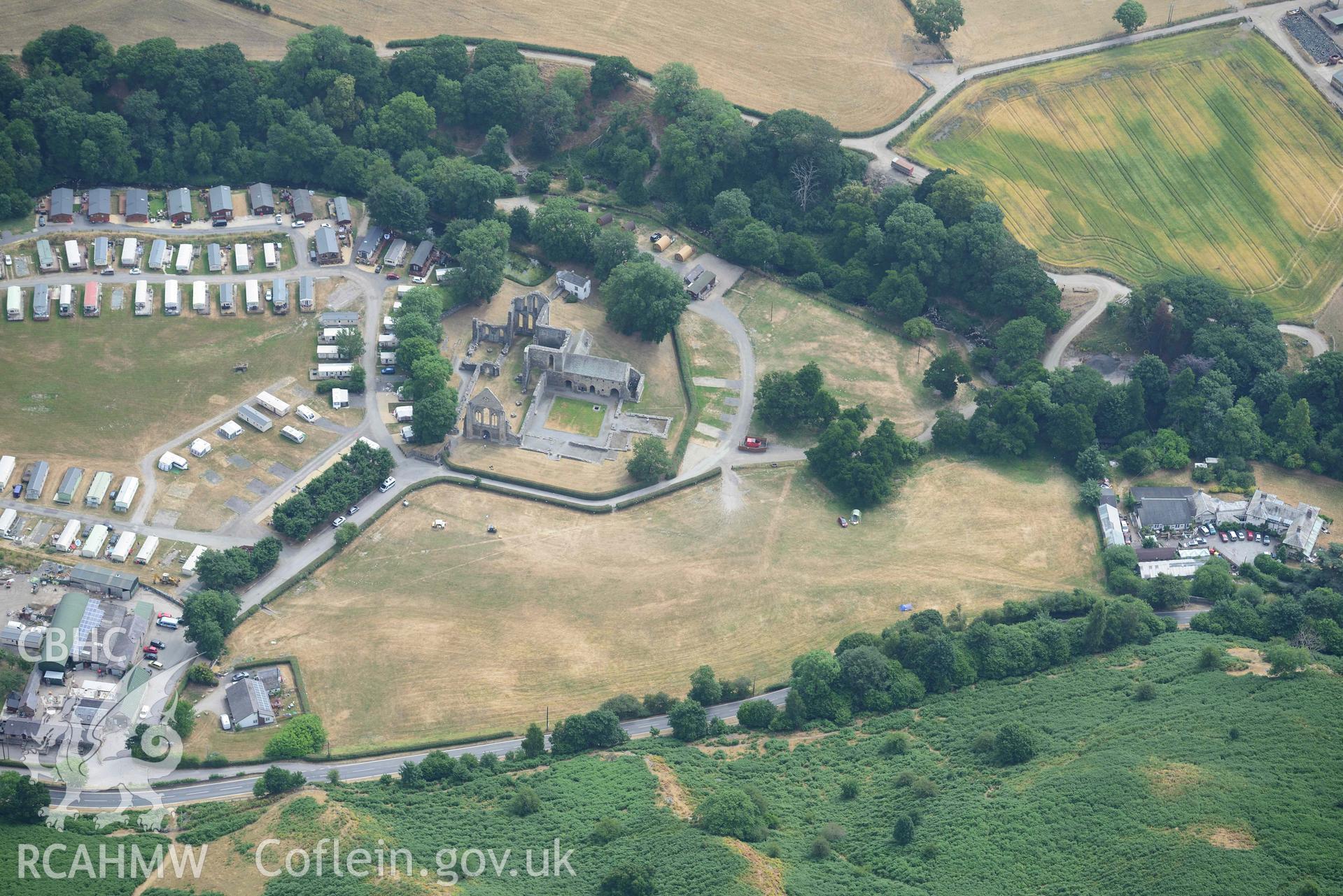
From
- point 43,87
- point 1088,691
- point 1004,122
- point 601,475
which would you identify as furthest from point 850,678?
point 43,87

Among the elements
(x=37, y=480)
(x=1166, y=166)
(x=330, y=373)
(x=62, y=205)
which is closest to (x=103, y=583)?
(x=37, y=480)

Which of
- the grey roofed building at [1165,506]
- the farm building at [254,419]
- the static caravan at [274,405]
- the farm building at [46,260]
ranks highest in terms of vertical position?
the grey roofed building at [1165,506]

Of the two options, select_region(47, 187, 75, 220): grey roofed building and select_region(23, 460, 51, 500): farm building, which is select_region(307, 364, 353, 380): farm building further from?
select_region(47, 187, 75, 220): grey roofed building

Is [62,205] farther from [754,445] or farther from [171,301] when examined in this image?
[754,445]

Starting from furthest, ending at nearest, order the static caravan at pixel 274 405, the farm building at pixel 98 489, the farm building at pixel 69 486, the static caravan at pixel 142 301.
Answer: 1. the static caravan at pixel 142 301
2. the static caravan at pixel 274 405
3. the farm building at pixel 98 489
4. the farm building at pixel 69 486

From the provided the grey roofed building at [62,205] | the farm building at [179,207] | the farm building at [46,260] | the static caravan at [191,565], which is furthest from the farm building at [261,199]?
the static caravan at [191,565]

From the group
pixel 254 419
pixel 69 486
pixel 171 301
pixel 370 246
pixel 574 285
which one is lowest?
pixel 69 486

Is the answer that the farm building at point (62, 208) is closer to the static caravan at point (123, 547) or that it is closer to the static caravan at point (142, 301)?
the static caravan at point (142, 301)
